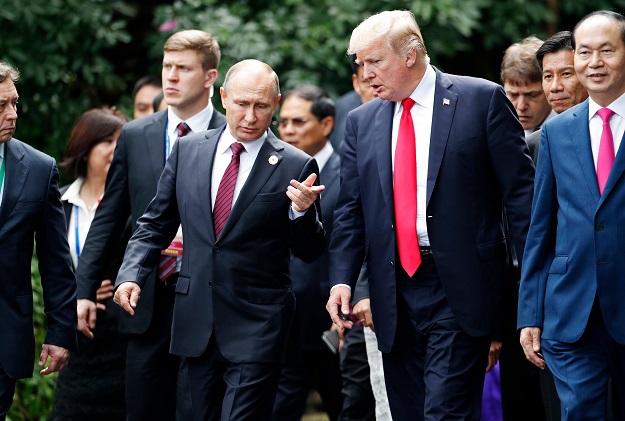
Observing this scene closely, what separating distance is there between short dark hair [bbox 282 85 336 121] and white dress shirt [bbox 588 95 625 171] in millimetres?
2921

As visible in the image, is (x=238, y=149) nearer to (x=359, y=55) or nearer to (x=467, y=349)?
(x=359, y=55)

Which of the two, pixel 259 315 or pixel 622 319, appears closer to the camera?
pixel 622 319

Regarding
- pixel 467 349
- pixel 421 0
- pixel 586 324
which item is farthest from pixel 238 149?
pixel 421 0

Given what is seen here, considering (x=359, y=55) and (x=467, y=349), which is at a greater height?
(x=359, y=55)

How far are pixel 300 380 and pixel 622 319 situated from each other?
2.67 metres

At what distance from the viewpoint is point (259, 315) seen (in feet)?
20.1

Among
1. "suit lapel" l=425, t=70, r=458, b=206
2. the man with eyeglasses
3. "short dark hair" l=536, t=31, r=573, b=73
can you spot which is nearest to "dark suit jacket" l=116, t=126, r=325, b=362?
"suit lapel" l=425, t=70, r=458, b=206

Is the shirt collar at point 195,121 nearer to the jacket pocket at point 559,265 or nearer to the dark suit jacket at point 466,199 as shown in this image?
the dark suit jacket at point 466,199

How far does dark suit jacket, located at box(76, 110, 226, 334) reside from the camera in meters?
6.97

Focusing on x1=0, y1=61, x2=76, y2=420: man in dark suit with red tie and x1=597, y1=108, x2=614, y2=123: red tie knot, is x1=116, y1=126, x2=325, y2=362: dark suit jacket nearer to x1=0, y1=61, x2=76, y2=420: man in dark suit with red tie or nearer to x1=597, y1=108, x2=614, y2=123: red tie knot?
x1=0, y1=61, x2=76, y2=420: man in dark suit with red tie

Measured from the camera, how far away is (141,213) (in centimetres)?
698

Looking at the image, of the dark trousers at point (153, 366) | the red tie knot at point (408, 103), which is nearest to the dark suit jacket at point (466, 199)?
the red tie knot at point (408, 103)

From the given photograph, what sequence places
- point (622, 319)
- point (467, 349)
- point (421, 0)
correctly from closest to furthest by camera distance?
point (622, 319) → point (467, 349) → point (421, 0)

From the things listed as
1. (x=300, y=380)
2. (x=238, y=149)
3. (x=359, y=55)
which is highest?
(x=359, y=55)
